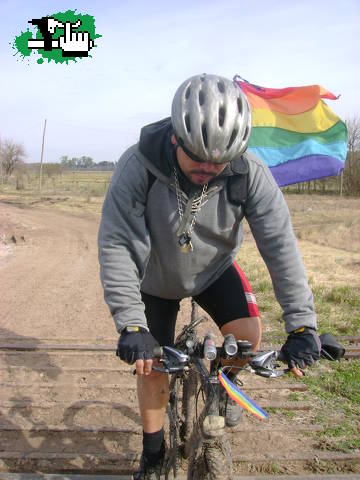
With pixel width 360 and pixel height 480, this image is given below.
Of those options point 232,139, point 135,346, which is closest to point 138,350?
point 135,346

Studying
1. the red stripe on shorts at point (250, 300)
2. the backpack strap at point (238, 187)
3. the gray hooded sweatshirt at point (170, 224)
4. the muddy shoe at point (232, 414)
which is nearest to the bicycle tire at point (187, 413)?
→ the muddy shoe at point (232, 414)

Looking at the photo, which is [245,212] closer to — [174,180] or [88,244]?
[174,180]

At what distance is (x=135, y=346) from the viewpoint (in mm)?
1996

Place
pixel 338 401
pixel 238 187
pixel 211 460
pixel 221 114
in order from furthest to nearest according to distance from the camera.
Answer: pixel 338 401
pixel 238 187
pixel 221 114
pixel 211 460

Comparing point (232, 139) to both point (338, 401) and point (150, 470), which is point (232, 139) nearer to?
point (150, 470)

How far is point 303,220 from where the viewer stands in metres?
16.9

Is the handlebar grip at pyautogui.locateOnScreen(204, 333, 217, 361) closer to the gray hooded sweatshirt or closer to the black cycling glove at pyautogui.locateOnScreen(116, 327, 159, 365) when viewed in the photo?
the black cycling glove at pyautogui.locateOnScreen(116, 327, 159, 365)

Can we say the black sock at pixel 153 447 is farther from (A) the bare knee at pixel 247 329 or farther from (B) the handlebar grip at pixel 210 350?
(B) the handlebar grip at pixel 210 350

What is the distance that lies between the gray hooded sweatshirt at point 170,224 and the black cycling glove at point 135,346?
0.12 m

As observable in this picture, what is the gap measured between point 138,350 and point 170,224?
65 cm

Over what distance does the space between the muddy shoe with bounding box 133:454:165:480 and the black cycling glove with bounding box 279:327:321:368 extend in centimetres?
103

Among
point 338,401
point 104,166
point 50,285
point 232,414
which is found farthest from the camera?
point 104,166

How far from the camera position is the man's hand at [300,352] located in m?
2.06

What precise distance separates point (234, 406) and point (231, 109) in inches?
67.4
